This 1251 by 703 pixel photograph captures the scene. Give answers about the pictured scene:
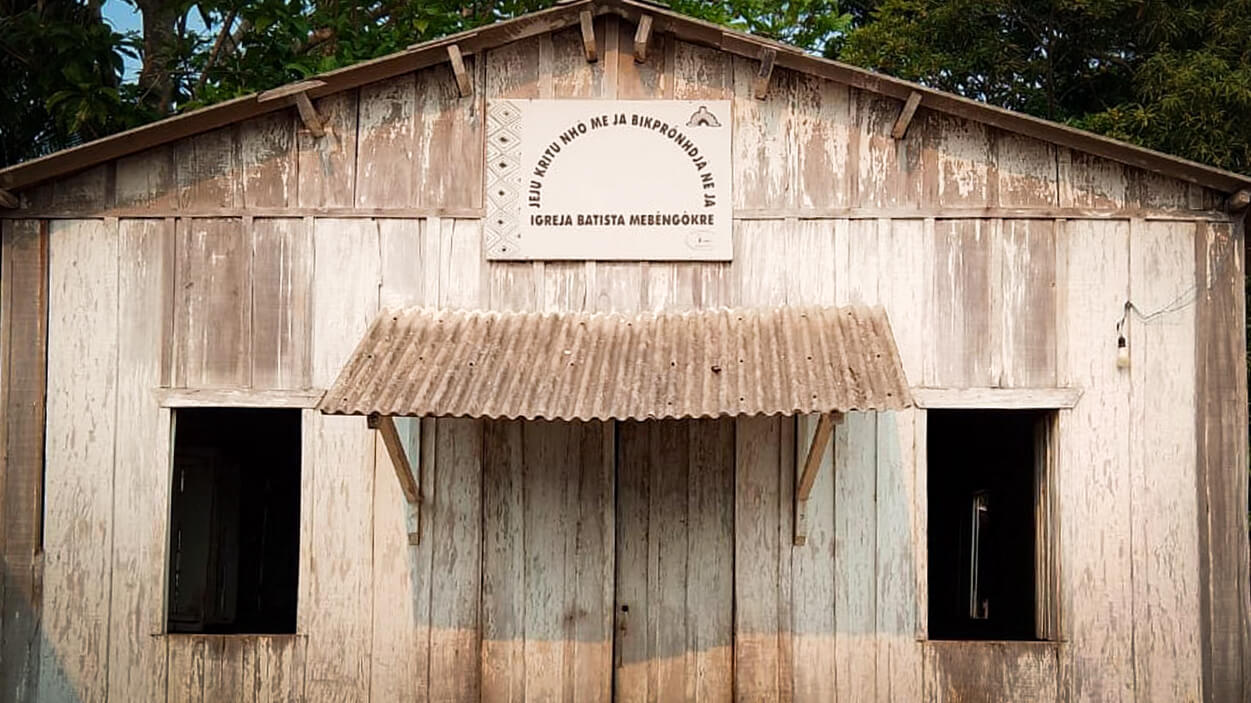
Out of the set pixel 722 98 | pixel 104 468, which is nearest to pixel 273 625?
pixel 104 468

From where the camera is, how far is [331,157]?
27.2 feet

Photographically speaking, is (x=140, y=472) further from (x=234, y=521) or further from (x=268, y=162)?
(x=234, y=521)

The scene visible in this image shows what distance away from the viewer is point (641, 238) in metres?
8.20

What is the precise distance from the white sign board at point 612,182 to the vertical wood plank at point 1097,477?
2.19 metres

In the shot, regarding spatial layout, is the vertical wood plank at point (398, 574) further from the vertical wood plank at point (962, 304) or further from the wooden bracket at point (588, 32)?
the vertical wood plank at point (962, 304)

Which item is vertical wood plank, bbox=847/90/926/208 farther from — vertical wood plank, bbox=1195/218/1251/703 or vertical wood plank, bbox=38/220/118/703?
vertical wood plank, bbox=38/220/118/703

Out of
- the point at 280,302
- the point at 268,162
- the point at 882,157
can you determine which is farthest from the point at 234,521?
the point at 882,157

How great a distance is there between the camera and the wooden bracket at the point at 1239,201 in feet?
26.0

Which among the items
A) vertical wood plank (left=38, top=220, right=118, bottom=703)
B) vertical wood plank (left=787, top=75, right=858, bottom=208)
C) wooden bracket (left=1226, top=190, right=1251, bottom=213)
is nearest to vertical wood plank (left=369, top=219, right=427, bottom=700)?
vertical wood plank (left=38, top=220, right=118, bottom=703)

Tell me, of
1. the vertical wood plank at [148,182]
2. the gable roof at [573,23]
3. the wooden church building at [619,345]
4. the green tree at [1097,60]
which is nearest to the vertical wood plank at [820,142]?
the wooden church building at [619,345]

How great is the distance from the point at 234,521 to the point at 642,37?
22.6ft

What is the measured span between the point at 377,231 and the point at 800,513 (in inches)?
121

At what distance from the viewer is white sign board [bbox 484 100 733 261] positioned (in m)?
8.20

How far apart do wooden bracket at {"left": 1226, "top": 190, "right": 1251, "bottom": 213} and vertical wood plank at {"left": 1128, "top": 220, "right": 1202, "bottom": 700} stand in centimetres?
26
